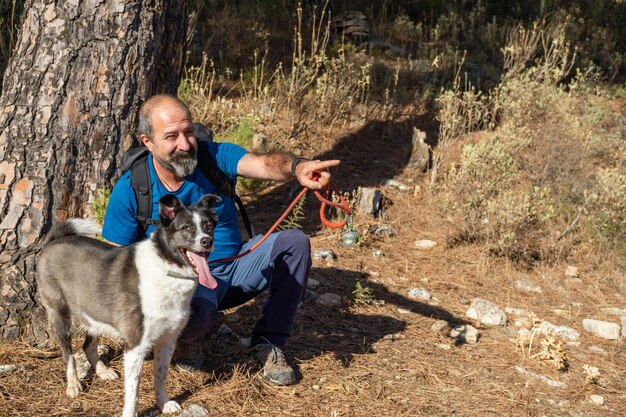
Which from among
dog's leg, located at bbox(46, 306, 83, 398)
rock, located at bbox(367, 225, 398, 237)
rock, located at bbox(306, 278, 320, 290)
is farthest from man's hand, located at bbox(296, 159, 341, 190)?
rock, located at bbox(367, 225, 398, 237)

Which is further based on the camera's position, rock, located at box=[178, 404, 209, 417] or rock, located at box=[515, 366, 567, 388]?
rock, located at box=[515, 366, 567, 388]

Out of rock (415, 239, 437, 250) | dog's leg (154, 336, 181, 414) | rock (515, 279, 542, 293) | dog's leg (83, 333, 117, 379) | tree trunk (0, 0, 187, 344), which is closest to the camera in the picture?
dog's leg (154, 336, 181, 414)

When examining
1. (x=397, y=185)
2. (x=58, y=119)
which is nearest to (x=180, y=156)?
(x=58, y=119)

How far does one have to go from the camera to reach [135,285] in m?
3.80

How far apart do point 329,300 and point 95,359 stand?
1.96 metres

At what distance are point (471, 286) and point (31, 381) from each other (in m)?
3.72

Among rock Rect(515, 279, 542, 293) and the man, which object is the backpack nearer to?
the man

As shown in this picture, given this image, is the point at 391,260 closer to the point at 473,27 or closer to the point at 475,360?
the point at 475,360

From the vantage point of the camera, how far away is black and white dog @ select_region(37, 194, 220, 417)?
3.68 meters

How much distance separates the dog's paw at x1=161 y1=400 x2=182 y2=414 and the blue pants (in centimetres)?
49

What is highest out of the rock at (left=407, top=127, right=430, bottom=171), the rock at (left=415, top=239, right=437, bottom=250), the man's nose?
the man's nose

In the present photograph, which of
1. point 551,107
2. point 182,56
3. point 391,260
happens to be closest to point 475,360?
point 391,260

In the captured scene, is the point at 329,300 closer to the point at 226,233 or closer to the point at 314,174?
the point at 226,233

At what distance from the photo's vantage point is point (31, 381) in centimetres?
425
